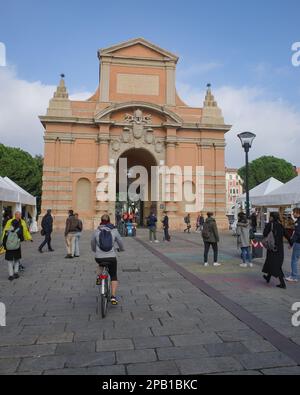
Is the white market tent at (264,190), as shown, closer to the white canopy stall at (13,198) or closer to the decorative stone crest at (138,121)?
the decorative stone crest at (138,121)

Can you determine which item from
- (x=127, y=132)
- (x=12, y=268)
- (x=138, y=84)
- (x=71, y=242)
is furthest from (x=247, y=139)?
(x=138, y=84)

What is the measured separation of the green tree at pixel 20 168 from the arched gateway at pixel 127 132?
1654 centimetres

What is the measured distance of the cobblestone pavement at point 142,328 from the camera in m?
3.69

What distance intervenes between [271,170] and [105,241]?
58.1 m

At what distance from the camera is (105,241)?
5789 mm

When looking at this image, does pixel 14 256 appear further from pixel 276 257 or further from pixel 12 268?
pixel 276 257

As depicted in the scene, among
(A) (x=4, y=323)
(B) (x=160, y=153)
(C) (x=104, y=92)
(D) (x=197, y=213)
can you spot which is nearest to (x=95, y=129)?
(C) (x=104, y=92)

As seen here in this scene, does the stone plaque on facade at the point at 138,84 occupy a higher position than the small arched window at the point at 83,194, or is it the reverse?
the stone plaque on facade at the point at 138,84

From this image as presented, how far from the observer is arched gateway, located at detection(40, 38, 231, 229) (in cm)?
→ 3006

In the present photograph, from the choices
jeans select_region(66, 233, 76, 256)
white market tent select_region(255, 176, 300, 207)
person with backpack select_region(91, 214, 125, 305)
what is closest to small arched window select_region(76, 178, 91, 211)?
white market tent select_region(255, 176, 300, 207)

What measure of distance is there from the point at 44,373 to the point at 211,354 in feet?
6.32

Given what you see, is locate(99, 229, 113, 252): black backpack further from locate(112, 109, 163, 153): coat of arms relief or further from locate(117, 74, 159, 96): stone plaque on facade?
locate(117, 74, 159, 96): stone plaque on facade

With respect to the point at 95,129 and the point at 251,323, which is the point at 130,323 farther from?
the point at 95,129

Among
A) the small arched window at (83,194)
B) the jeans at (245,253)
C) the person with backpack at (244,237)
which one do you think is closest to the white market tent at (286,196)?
the person with backpack at (244,237)
